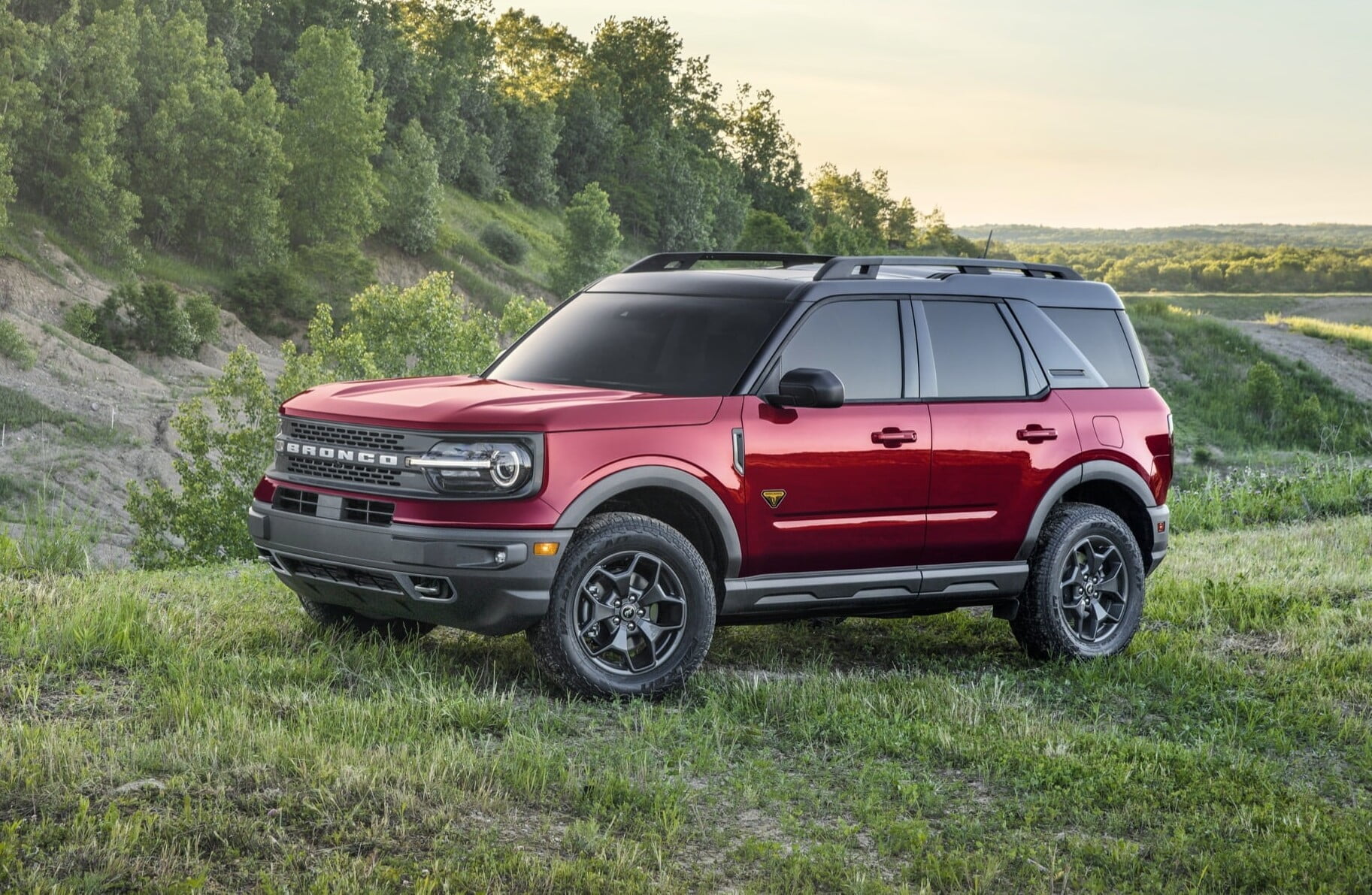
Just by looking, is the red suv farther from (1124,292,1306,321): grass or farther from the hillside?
(1124,292,1306,321): grass

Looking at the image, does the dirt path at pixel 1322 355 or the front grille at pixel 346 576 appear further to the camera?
the dirt path at pixel 1322 355

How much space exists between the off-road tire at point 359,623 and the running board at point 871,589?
1.71 m

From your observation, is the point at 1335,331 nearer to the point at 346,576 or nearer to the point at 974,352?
the point at 974,352

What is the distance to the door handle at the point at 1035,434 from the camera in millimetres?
8172

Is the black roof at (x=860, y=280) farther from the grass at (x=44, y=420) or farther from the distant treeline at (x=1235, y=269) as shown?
the distant treeline at (x=1235, y=269)

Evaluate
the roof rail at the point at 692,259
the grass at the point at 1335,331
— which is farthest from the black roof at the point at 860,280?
the grass at the point at 1335,331

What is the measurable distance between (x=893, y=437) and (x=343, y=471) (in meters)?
2.61

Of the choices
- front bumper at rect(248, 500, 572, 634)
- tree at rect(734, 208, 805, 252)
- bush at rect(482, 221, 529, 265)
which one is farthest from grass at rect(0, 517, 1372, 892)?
tree at rect(734, 208, 805, 252)

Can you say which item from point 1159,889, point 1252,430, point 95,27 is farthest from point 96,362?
point 1159,889

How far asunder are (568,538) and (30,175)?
7763 cm

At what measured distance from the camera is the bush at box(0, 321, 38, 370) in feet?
202

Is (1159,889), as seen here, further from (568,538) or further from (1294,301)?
(1294,301)

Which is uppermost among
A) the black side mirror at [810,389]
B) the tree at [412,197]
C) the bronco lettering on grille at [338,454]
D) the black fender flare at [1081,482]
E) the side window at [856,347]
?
the tree at [412,197]

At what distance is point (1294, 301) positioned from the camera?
107938 mm
